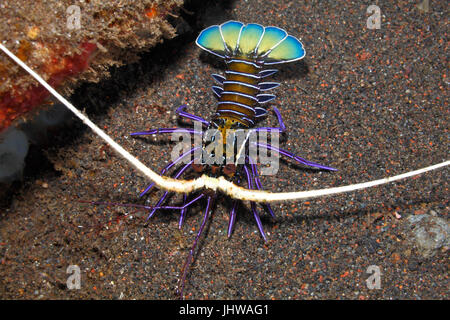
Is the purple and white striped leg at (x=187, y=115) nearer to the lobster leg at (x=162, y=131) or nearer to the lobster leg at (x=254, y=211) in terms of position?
the lobster leg at (x=162, y=131)

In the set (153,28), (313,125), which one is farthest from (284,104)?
(153,28)

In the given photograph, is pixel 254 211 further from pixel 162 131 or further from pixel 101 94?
pixel 101 94

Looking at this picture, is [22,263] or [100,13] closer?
[100,13]

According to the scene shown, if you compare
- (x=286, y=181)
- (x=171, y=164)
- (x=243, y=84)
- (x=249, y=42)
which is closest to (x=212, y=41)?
(x=249, y=42)

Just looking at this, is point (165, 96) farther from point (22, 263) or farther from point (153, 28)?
point (22, 263)

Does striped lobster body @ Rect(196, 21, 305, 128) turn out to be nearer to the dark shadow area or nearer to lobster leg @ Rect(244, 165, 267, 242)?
the dark shadow area

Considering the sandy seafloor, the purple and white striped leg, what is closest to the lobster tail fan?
the sandy seafloor
